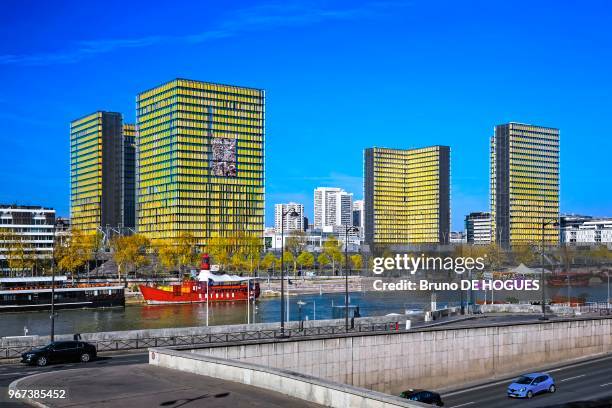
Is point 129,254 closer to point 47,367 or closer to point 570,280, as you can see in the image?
point 570,280

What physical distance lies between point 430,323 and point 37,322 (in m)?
55.5

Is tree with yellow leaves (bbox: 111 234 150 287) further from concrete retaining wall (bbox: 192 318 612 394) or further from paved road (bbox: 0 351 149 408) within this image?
→ concrete retaining wall (bbox: 192 318 612 394)

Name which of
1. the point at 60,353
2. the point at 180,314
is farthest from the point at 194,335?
the point at 180,314

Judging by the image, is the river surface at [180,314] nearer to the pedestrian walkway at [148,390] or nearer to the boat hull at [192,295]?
the boat hull at [192,295]

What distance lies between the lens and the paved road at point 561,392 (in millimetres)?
41781

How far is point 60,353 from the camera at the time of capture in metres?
42.3

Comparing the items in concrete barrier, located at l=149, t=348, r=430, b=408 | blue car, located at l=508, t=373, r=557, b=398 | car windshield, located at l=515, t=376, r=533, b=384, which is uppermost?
concrete barrier, located at l=149, t=348, r=430, b=408

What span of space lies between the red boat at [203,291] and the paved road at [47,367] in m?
86.6

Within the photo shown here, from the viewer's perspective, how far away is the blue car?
42.9 metres

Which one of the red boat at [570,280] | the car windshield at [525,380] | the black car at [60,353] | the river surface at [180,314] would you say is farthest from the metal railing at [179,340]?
the red boat at [570,280]

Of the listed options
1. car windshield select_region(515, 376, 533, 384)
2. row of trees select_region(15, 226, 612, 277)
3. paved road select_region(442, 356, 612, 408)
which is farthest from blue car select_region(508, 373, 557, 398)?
row of trees select_region(15, 226, 612, 277)

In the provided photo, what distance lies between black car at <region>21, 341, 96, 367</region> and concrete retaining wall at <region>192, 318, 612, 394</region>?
35.2 ft

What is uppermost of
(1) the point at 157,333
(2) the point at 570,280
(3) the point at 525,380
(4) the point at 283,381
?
(4) the point at 283,381

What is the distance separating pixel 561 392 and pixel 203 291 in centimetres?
9957
